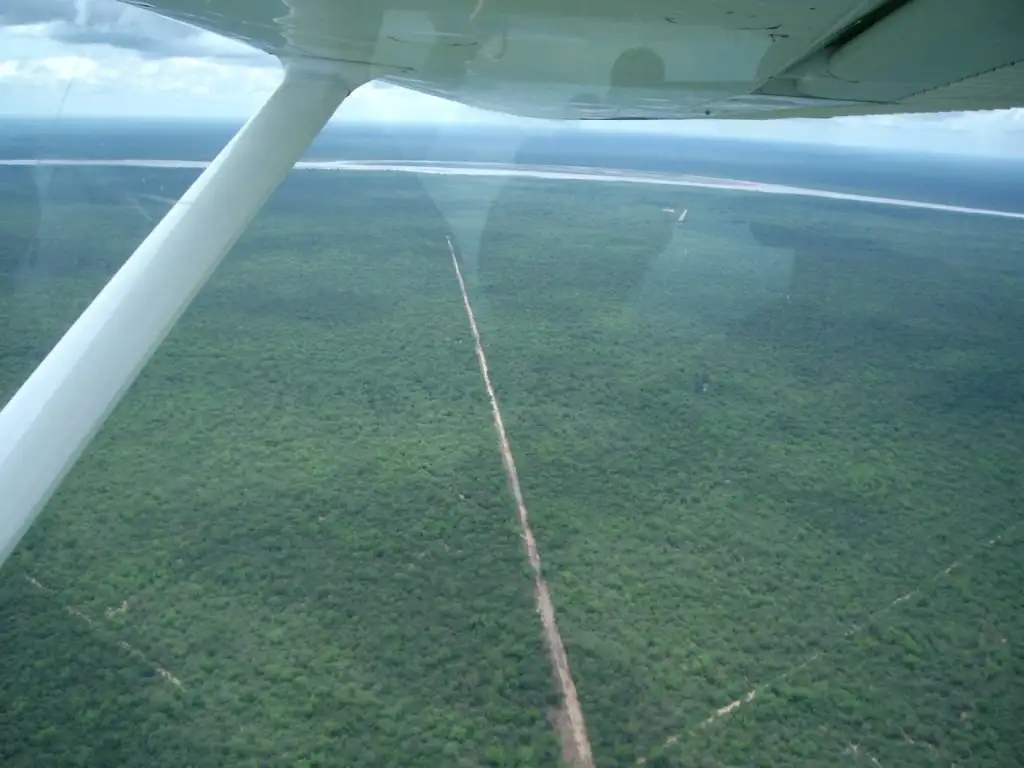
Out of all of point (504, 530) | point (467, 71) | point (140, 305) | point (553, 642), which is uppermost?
point (467, 71)

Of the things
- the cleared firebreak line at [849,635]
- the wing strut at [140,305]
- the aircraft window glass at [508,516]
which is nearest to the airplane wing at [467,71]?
the wing strut at [140,305]

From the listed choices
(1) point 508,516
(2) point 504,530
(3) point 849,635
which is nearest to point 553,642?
(2) point 504,530

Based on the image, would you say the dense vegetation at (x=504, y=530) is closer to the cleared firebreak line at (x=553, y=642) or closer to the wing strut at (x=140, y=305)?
the cleared firebreak line at (x=553, y=642)

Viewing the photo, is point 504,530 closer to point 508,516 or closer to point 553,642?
point 508,516

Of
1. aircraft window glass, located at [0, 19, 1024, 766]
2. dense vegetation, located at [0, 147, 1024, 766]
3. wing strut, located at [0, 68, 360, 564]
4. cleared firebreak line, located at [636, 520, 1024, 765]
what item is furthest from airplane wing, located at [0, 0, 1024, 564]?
cleared firebreak line, located at [636, 520, 1024, 765]

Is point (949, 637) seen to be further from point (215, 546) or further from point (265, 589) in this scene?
point (215, 546)

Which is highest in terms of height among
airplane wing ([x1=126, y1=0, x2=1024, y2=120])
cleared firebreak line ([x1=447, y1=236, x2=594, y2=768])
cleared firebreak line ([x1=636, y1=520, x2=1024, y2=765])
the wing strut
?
airplane wing ([x1=126, y1=0, x2=1024, y2=120])

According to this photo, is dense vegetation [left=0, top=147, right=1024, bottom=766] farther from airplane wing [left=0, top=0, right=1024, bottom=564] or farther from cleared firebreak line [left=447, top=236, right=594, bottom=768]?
airplane wing [left=0, top=0, right=1024, bottom=564]
